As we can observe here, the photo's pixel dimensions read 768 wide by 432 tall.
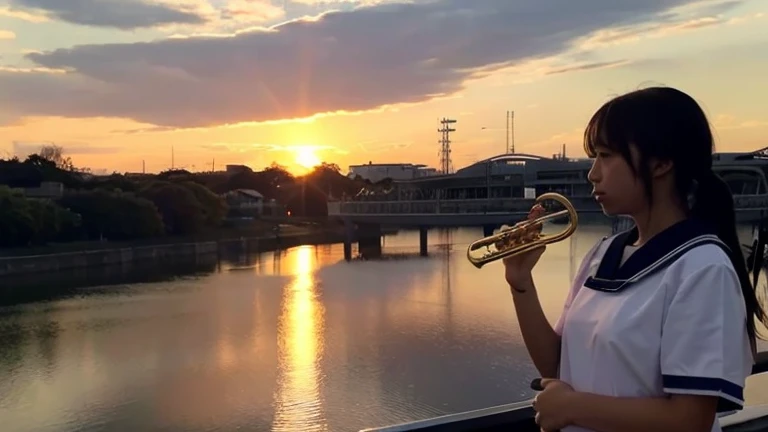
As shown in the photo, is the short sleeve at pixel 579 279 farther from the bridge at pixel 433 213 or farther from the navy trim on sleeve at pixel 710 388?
the bridge at pixel 433 213

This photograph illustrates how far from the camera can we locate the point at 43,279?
52.0 ft

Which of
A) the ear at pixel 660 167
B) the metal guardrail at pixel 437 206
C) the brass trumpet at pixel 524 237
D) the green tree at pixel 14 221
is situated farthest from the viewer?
the metal guardrail at pixel 437 206

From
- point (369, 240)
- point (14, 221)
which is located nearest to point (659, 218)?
point (14, 221)

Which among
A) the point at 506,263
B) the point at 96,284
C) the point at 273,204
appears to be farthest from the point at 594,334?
the point at 273,204

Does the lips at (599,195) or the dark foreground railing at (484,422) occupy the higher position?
the lips at (599,195)

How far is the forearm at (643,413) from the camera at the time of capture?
670mm

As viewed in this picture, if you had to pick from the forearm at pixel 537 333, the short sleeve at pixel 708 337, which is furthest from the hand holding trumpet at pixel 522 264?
the short sleeve at pixel 708 337

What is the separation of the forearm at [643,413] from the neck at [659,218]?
17 centimetres

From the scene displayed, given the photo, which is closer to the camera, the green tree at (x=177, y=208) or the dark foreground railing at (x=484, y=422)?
the dark foreground railing at (x=484, y=422)

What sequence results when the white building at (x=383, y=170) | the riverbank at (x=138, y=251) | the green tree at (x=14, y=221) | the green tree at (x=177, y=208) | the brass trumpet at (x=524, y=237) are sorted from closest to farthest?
the brass trumpet at (x=524, y=237) → the riverbank at (x=138, y=251) → the green tree at (x=14, y=221) → the green tree at (x=177, y=208) → the white building at (x=383, y=170)

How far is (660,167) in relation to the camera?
0.75 meters

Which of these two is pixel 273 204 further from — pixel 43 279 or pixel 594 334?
pixel 594 334

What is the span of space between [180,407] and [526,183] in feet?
84.5

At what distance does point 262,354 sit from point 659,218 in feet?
26.7
